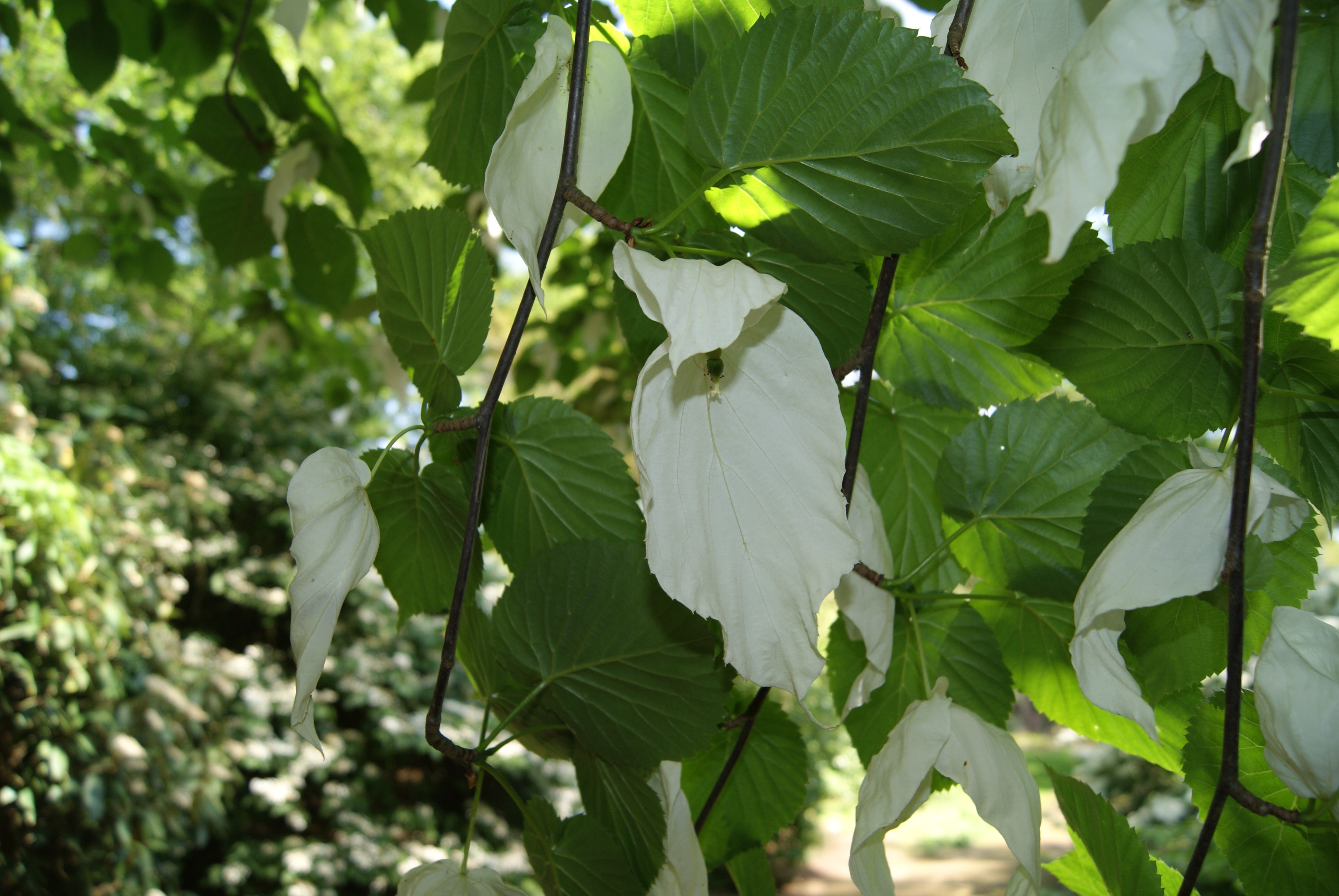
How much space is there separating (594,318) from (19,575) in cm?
162

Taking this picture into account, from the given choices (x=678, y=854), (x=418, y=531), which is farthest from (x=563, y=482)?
(x=678, y=854)

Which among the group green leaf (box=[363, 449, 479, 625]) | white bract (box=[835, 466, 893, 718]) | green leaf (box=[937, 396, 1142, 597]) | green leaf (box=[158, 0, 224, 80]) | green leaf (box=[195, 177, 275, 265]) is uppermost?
green leaf (box=[158, 0, 224, 80])

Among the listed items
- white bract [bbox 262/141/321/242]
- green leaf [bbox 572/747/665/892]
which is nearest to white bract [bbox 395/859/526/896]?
green leaf [bbox 572/747/665/892]

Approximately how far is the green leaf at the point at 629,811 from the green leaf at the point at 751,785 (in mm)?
92

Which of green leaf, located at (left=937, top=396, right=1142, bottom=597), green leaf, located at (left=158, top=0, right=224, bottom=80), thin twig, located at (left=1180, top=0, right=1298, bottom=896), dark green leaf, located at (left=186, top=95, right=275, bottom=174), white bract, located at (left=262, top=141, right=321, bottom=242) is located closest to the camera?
thin twig, located at (left=1180, top=0, right=1298, bottom=896)

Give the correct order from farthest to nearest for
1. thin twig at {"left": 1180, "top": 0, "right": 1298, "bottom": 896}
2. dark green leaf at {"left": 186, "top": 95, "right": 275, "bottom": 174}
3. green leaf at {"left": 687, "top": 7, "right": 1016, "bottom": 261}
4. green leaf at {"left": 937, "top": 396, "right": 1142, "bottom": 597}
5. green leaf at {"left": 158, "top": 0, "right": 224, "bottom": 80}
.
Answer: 1. green leaf at {"left": 158, "top": 0, "right": 224, "bottom": 80}
2. dark green leaf at {"left": 186, "top": 95, "right": 275, "bottom": 174}
3. green leaf at {"left": 937, "top": 396, "right": 1142, "bottom": 597}
4. green leaf at {"left": 687, "top": 7, "right": 1016, "bottom": 261}
5. thin twig at {"left": 1180, "top": 0, "right": 1298, "bottom": 896}

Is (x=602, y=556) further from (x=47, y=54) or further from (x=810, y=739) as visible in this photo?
(x=47, y=54)

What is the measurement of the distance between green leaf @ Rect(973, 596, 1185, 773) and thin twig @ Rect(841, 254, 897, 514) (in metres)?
0.13

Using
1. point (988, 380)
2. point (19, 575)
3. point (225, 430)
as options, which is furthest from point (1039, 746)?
point (988, 380)

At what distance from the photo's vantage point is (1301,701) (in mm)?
282

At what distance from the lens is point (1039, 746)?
313 inches

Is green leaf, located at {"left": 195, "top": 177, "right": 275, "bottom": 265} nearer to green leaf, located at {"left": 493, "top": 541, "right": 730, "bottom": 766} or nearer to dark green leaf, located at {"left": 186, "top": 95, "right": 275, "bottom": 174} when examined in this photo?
dark green leaf, located at {"left": 186, "top": 95, "right": 275, "bottom": 174}

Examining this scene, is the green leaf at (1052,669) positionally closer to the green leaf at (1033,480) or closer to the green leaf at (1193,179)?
the green leaf at (1033,480)

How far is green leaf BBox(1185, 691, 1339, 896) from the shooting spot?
13.5 inches
